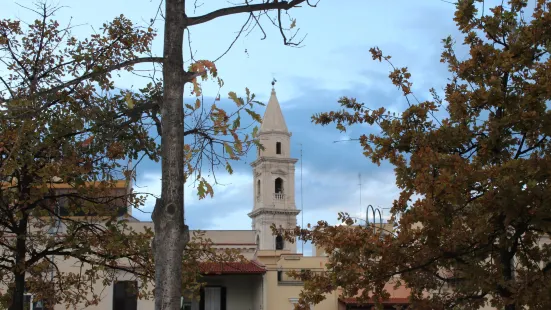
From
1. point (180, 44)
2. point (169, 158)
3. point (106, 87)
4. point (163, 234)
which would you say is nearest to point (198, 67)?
point (180, 44)

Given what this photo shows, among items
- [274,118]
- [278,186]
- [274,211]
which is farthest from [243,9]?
[278,186]

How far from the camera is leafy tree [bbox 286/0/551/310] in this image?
9875 millimetres

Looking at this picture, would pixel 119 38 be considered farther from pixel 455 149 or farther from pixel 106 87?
pixel 455 149

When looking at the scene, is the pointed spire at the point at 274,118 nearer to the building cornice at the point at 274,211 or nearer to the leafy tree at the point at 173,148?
the building cornice at the point at 274,211

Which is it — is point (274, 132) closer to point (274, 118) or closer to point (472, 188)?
point (274, 118)

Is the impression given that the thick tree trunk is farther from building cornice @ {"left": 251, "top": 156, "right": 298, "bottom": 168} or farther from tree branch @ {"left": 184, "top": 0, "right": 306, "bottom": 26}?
building cornice @ {"left": 251, "top": 156, "right": 298, "bottom": 168}

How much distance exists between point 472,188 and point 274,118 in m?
82.5

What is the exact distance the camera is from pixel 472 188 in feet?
33.9

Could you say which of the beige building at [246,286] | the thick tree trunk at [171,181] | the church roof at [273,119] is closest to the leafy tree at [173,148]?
the thick tree trunk at [171,181]

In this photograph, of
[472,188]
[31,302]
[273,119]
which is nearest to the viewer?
[472,188]

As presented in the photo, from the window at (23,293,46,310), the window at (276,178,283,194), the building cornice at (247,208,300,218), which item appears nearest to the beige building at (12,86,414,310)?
the window at (23,293,46,310)

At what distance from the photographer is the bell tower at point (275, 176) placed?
299 ft

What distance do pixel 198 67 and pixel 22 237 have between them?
6.97m

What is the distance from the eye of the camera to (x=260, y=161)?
9119 cm
